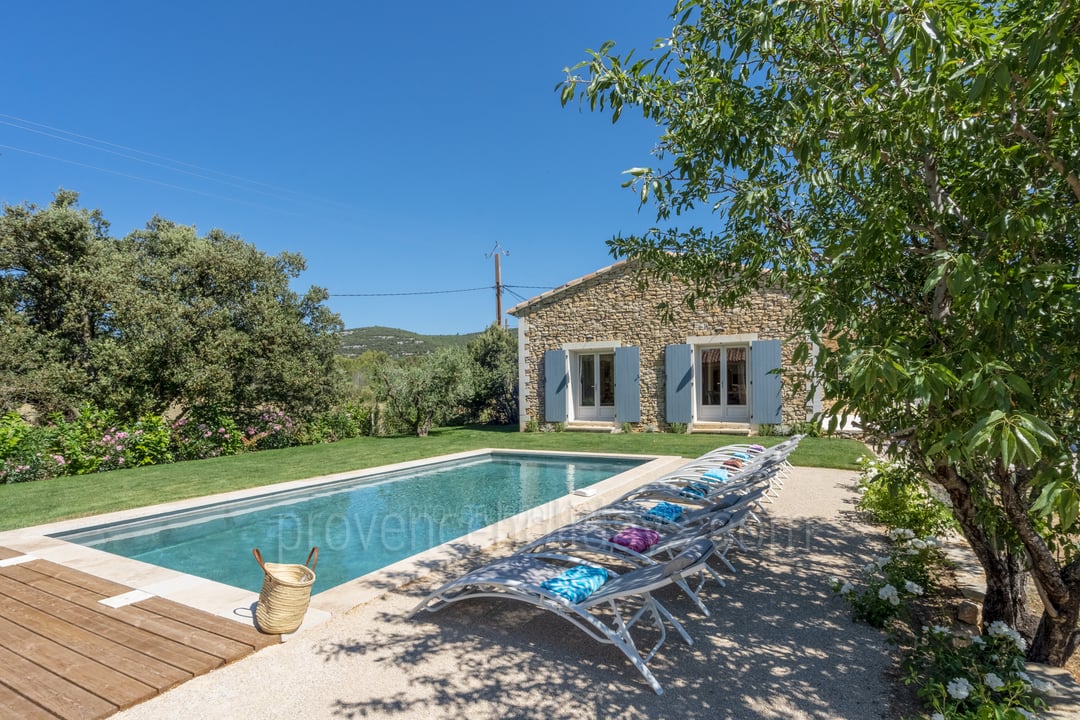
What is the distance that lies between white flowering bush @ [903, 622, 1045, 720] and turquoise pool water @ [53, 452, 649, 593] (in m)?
4.82

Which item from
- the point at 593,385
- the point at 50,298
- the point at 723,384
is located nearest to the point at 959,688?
the point at 723,384

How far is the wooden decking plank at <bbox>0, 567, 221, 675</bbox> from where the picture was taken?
10.9 ft

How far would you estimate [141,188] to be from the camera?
61.5 ft

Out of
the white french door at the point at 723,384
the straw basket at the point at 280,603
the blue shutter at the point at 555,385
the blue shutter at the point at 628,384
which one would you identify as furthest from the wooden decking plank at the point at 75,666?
the white french door at the point at 723,384

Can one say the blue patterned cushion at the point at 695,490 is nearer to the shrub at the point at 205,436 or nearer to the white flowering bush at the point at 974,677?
the white flowering bush at the point at 974,677

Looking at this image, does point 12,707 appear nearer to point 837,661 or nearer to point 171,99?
point 837,661

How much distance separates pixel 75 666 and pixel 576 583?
10.1 ft

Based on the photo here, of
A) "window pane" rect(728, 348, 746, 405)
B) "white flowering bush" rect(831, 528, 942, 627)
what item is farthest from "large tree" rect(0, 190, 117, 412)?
"window pane" rect(728, 348, 746, 405)

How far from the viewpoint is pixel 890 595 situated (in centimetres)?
368

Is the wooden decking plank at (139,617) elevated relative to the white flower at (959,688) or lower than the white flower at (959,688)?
lower

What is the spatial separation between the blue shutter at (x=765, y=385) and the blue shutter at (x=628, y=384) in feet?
10.6

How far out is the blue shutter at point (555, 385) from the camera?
57.3 feet

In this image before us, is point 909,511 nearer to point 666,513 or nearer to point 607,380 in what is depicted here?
point 666,513

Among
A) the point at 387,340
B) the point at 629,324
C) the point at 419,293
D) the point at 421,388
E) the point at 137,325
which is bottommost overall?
the point at 421,388
